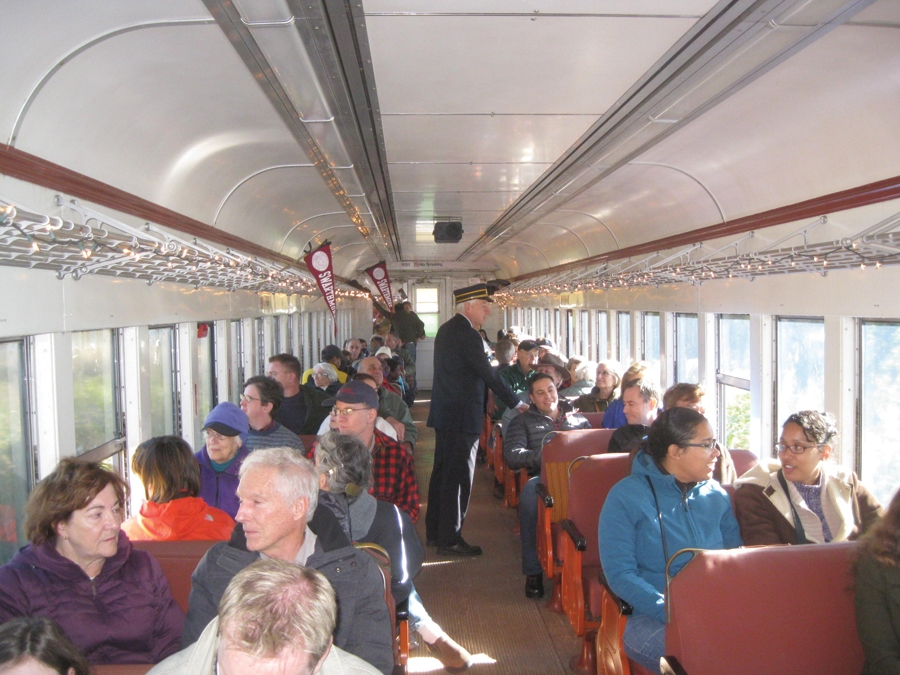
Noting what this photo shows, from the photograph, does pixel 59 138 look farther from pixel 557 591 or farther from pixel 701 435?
pixel 557 591

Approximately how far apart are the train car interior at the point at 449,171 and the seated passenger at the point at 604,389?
91 cm

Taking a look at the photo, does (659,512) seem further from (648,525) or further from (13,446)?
(13,446)

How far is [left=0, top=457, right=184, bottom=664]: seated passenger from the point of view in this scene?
2.71 m

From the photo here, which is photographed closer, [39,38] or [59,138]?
[39,38]

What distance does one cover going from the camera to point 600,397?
8141mm

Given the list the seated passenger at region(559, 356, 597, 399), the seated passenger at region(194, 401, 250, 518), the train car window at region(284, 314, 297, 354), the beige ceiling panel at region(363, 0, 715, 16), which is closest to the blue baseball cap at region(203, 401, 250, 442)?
the seated passenger at region(194, 401, 250, 518)

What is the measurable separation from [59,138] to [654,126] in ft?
11.5

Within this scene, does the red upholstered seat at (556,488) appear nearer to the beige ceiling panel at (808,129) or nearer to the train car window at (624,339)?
the beige ceiling panel at (808,129)

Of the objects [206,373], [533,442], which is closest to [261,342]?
[206,373]

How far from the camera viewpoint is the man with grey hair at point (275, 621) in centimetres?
183

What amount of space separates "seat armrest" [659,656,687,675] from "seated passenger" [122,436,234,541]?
2.14 metres

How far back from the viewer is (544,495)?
534 cm

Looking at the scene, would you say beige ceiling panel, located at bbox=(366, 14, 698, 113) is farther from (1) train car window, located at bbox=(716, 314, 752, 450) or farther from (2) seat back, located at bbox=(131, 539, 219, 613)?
(1) train car window, located at bbox=(716, 314, 752, 450)

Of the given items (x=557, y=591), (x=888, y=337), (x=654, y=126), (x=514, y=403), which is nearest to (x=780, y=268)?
(x=888, y=337)
